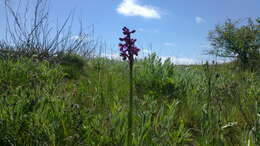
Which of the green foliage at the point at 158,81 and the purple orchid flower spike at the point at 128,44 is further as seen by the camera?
the green foliage at the point at 158,81

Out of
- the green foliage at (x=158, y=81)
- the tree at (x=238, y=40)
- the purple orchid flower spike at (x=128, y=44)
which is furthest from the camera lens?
the tree at (x=238, y=40)

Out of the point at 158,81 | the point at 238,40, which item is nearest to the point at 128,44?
the point at 158,81

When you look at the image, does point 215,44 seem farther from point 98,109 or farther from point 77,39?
point 98,109

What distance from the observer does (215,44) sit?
2744 cm

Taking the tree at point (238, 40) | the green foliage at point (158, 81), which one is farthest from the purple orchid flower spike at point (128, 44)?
the tree at point (238, 40)

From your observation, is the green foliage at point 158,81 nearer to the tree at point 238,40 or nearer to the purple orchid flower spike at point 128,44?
the purple orchid flower spike at point 128,44

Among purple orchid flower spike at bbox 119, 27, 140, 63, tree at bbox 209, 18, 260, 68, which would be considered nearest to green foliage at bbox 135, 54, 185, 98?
purple orchid flower spike at bbox 119, 27, 140, 63

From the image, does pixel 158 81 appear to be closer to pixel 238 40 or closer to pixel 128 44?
pixel 128 44

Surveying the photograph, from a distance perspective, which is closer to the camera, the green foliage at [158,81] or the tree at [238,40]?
the green foliage at [158,81]

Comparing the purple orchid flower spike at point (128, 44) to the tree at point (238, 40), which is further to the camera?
the tree at point (238, 40)

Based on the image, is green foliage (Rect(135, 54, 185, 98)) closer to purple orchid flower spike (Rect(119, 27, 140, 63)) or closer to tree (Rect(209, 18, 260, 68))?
purple orchid flower spike (Rect(119, 27, 140, 63))

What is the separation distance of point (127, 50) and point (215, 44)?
2790 cm

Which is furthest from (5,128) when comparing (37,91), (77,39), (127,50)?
(77,39)

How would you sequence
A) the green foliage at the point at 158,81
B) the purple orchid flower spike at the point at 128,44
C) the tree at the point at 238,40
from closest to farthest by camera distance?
the purple orchid flower spike at the point at 128,44 < the green foliage at the point at 158,81 < the tree at the point at 238,40
